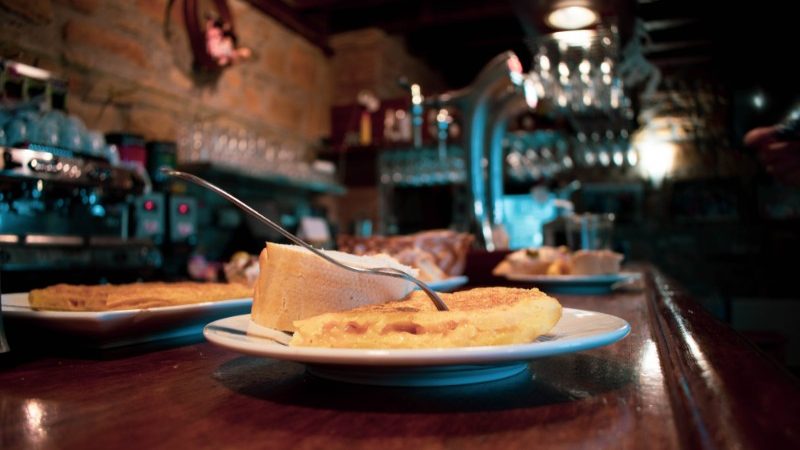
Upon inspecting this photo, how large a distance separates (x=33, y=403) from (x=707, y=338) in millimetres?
613

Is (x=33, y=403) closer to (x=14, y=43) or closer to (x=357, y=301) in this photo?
(x=357, y=301)

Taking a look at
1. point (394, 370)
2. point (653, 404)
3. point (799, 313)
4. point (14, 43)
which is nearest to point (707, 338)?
point (653, 404)

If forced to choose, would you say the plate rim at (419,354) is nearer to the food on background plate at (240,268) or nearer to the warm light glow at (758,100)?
the food on background plate at (240,268)

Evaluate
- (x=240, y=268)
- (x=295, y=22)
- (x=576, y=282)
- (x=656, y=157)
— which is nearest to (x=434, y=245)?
(x=576, y=282)

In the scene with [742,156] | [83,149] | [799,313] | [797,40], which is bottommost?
[799,313]

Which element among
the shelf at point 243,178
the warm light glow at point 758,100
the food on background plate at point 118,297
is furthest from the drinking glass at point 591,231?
the warm light glow at point 758,100

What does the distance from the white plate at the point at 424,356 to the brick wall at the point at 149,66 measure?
274 cm

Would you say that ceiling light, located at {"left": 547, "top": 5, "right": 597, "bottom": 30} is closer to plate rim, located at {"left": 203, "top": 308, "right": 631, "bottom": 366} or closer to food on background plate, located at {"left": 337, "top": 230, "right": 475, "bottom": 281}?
food on background plate, located at {"left": 337, "top": 230, "right": 475, "bottom": 281}

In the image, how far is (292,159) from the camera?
14.6 feet

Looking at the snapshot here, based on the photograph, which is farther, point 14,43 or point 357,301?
point 14,43

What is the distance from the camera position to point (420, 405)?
45 centimetres

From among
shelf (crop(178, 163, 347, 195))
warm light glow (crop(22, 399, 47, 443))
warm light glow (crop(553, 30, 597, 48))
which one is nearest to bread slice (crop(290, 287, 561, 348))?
warm light glow (crop(22, 399, 47, 443))

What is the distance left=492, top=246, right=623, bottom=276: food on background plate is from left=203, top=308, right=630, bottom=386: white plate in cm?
93

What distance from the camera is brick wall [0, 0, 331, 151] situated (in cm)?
283
